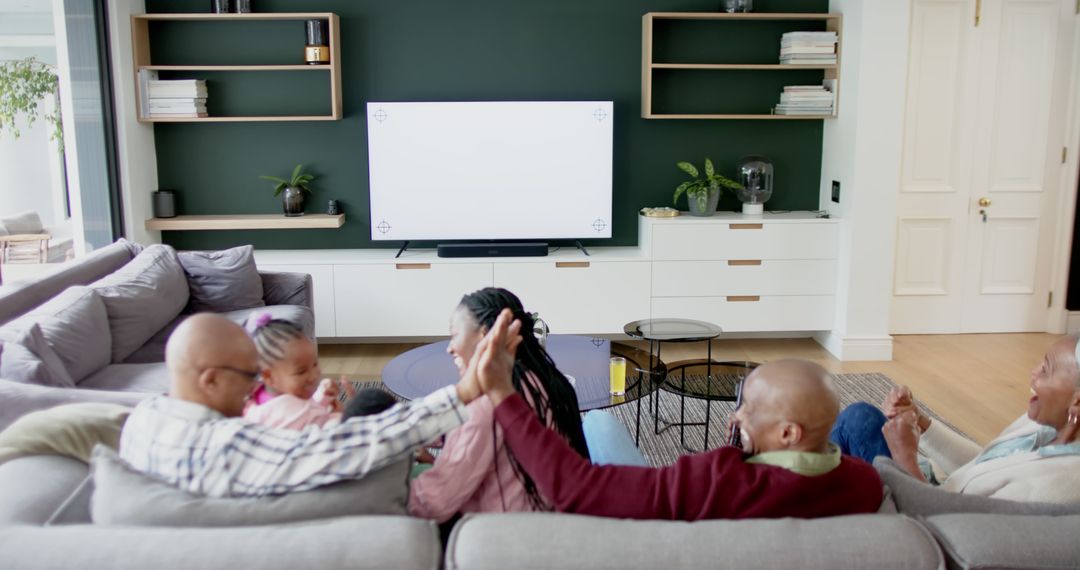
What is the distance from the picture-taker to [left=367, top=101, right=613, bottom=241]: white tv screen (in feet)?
17.5

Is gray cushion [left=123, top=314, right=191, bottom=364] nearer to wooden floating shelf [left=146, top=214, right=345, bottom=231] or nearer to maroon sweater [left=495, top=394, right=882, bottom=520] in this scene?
wooden floating shelf [left=146, top=214, right=345, bottom=231]

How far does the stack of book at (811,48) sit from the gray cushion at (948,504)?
4.11 meters

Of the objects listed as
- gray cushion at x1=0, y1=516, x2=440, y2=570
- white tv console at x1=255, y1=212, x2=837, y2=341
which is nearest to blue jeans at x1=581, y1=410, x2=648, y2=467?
gray cushion at x1=0, y1=516, x2=440, y2=570

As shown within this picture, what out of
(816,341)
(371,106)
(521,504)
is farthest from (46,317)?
(816,341)

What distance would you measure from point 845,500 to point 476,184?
4.06 metres

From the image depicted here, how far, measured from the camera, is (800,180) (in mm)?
5770

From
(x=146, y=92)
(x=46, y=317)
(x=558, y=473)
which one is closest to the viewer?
(x=558, y=473)

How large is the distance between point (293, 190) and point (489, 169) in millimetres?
1134

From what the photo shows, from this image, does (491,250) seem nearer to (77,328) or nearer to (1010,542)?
(77,328)


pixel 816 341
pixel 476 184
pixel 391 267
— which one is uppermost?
pixel 476 184

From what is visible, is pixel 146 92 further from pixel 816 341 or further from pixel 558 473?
pixel 558 473

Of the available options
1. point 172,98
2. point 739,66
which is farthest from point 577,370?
point 172,98

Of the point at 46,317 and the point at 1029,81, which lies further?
the point at 1029,81

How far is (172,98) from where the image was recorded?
521 cm
